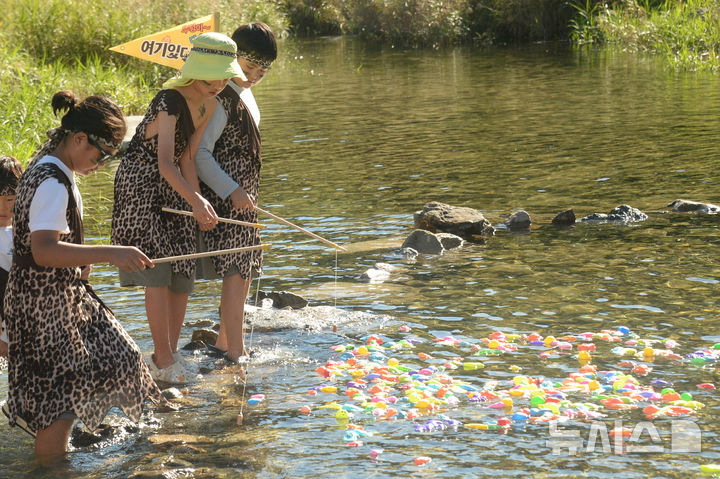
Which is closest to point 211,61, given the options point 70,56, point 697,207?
point 697,207

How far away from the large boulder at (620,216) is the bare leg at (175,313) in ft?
18.8

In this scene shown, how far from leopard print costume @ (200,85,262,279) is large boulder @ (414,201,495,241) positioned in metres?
4.39

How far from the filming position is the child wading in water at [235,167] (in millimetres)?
6672

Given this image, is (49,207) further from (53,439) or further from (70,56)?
(70,56)

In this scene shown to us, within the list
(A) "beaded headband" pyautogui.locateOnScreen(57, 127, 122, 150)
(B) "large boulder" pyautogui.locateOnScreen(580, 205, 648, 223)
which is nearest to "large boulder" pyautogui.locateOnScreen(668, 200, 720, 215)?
(B) "large boulder" pyautogui.locateOnScreen(580, 205, 648, 223)

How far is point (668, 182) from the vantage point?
42.8 feet

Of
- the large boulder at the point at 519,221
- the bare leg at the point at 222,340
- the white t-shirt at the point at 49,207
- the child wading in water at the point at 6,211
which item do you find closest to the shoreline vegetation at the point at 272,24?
the large boulder at the point at 519,221

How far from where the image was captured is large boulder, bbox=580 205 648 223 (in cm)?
1116

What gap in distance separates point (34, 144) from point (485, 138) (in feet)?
24.1

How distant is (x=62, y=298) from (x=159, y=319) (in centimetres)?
145

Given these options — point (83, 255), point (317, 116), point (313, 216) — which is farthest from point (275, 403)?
point (317, 116)

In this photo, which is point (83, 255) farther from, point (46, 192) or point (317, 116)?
point (317, 116)

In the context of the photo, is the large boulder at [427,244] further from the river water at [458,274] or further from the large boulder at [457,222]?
the large boulder at [457,222]

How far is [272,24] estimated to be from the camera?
4078 centimetres
